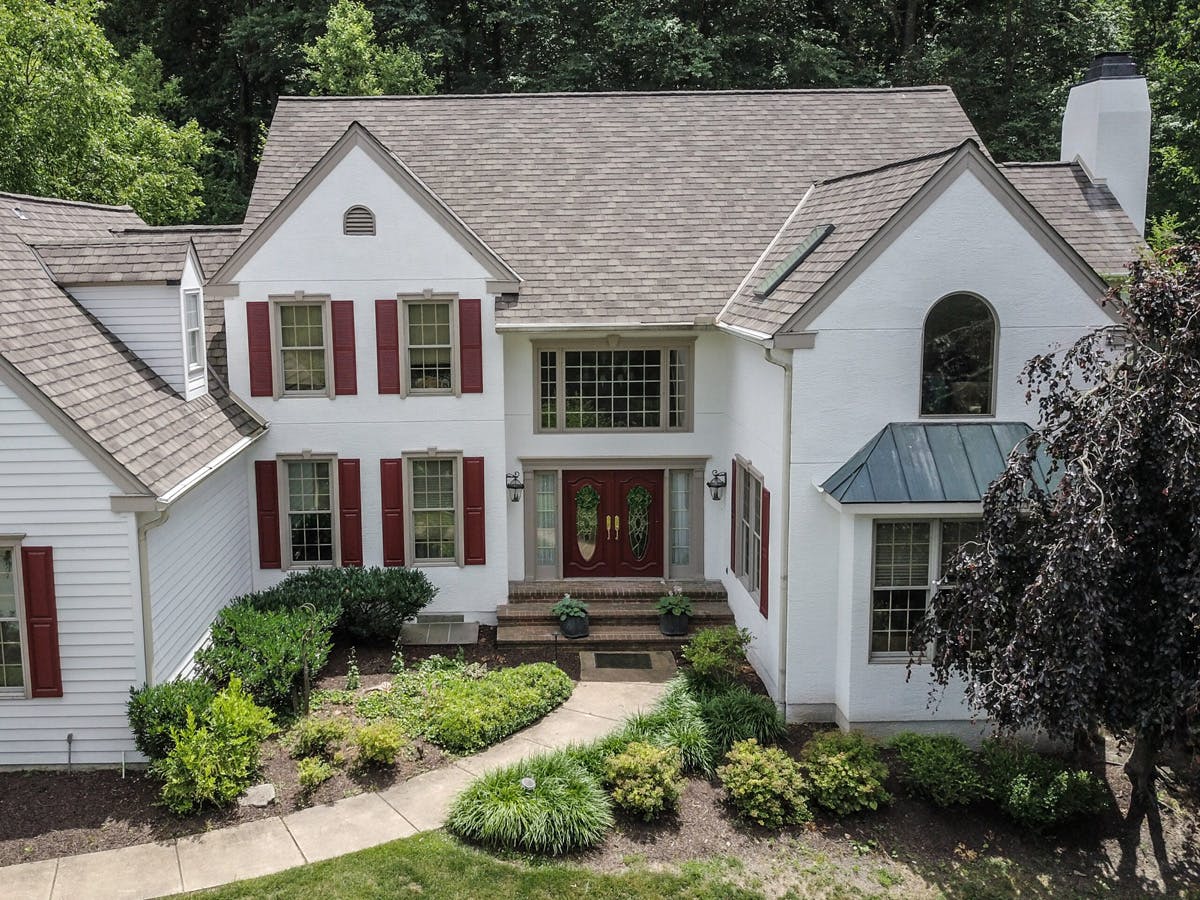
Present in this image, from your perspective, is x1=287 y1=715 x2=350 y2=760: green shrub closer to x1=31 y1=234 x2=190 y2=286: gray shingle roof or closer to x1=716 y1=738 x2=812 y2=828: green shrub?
x1=716 y1=738 x2=812 y2=828: green shrub

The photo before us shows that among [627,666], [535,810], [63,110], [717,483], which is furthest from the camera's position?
[63,110]

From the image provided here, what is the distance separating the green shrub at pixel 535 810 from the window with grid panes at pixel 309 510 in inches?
250

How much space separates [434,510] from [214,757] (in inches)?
244

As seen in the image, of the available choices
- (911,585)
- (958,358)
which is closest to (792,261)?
(958,358)

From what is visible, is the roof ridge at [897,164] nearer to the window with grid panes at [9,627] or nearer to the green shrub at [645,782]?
the green shrub at [645,782]

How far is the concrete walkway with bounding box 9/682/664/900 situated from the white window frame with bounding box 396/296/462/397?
597 centimetres

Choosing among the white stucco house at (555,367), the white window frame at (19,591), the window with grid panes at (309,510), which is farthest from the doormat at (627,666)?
the white window frame at (19,591)

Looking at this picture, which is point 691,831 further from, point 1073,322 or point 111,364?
point 111,364

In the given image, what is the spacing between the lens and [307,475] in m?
15.6

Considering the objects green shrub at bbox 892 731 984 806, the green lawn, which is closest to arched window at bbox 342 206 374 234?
the green lawn

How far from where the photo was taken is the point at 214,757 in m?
10.1

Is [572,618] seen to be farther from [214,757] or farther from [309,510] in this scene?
[214,757]

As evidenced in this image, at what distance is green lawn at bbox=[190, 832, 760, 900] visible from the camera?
354 inches

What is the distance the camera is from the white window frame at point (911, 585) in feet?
38.4
